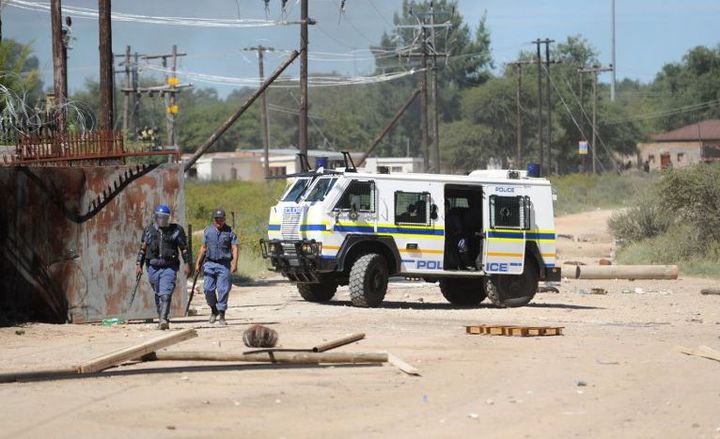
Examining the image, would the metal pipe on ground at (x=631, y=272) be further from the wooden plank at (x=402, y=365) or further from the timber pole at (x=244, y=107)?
the wooden plank at (x=402, y=365)

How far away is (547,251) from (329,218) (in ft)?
14.8

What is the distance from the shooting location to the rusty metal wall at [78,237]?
18.8 meters

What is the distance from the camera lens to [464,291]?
2550cm

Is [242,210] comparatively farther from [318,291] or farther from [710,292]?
[318,291]

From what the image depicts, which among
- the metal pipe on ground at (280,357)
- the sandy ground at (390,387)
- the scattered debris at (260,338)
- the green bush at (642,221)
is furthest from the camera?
the green bush at (642,221)

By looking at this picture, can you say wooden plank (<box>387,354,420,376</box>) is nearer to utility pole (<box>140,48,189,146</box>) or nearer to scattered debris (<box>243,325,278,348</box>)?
scattered debris (<box>243,325,278,348</box>)

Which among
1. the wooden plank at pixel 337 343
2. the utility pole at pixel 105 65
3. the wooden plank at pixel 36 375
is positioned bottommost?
the wooden plank at pixel 36 375

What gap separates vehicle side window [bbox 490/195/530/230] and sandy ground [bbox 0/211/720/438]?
3871 millimetres

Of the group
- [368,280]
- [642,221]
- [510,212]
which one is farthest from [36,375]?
[642,221]

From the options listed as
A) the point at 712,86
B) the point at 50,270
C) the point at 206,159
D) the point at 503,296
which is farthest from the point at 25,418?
the point at 712,86

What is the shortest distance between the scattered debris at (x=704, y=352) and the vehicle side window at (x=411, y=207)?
7.99 metres

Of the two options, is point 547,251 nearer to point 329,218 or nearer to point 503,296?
point 503,296


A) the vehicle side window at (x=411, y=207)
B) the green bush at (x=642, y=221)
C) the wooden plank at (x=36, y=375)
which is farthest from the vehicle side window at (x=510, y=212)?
the green bush at (x=642, y=221)

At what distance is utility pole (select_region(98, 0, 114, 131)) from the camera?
24.0 meters
